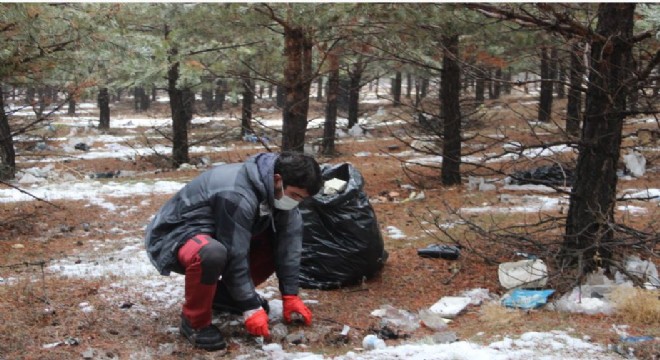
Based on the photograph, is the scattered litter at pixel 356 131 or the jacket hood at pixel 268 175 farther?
the scattered litter at pixel 356 131

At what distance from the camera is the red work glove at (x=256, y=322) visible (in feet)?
11.4

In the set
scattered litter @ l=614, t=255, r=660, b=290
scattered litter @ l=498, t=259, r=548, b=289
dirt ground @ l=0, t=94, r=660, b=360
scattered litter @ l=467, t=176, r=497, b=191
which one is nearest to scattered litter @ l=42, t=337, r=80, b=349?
dirt ground @ l=0, t=94, r=660, b=360

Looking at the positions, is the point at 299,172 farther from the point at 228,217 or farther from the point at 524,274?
the point at 524,274

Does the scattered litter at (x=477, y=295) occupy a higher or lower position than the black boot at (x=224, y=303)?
lower

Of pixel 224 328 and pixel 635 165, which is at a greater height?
pixel 635 165

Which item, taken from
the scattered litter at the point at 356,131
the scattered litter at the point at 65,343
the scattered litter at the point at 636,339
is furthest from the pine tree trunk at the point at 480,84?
the scattered litter at the point at 356,131

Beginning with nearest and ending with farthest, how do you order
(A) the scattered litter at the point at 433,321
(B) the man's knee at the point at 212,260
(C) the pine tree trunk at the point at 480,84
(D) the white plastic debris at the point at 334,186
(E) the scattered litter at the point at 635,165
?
(B) the man's knee at the point at 212,260 < (A) the scattered litter at the point at 433,321 < (C) the pine tree trunk at the point at 480,84 < (D) the white plastic debris at the point at 334,186 < (E) the scattered litter at the point at 635,165

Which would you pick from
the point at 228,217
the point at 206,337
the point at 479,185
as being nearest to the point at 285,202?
the point at 228,217

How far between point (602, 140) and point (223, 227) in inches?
111

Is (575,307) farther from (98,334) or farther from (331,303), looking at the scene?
(98,334)

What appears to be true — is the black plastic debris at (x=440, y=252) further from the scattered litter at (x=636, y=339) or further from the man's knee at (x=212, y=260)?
the man's knee at (x=212, y=260)

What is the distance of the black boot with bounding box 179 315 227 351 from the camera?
11.3ft

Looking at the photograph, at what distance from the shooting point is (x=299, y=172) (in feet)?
11.2

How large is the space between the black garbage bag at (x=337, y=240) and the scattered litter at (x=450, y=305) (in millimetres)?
684
